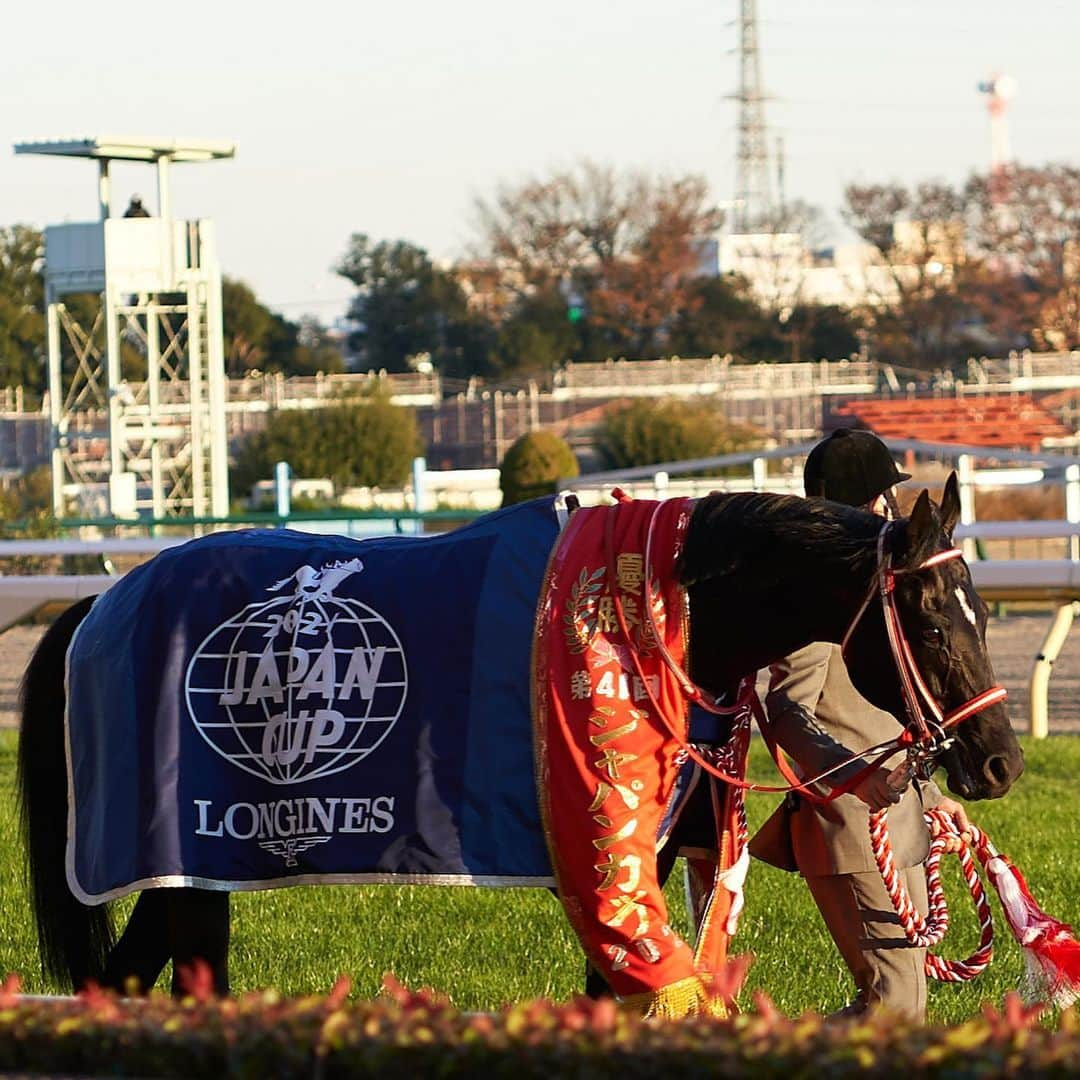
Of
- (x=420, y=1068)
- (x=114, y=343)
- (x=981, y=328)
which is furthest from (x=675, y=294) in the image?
(x=420, y=1068)

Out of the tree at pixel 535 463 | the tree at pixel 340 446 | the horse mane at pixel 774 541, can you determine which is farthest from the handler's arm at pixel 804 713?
the tree at pixel 340 446

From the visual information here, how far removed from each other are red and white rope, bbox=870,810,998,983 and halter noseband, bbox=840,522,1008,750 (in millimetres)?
465

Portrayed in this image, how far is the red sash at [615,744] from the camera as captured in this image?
3.31 m

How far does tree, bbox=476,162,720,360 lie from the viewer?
2250 inches

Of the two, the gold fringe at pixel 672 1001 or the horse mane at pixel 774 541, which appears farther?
the horse mane at pixel 774 541

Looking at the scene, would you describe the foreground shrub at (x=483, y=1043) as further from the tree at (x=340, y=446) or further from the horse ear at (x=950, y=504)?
the tree at (x=340, y=446)

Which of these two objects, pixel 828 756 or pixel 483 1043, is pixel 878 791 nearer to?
pixel 828 756

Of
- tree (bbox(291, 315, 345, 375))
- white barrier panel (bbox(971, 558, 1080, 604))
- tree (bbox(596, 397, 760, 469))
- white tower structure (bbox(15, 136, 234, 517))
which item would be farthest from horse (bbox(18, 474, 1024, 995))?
tree (bbox(291, 315, 345, 375))

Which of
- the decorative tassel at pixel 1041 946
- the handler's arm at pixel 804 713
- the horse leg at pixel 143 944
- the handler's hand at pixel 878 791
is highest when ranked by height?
the handler's arm at pixel 804 713

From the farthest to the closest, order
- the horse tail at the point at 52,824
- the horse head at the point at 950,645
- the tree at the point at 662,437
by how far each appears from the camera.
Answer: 1. the tree at the point at 662,437
2. the horse tail at the point at 52,824
3. the horse head at the point at 950,645

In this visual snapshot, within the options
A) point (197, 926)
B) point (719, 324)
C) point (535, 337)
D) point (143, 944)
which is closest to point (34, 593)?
point (143, 944)

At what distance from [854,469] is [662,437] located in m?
30.3

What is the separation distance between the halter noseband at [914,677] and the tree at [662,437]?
2979 cm

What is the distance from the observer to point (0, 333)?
53.4 m
